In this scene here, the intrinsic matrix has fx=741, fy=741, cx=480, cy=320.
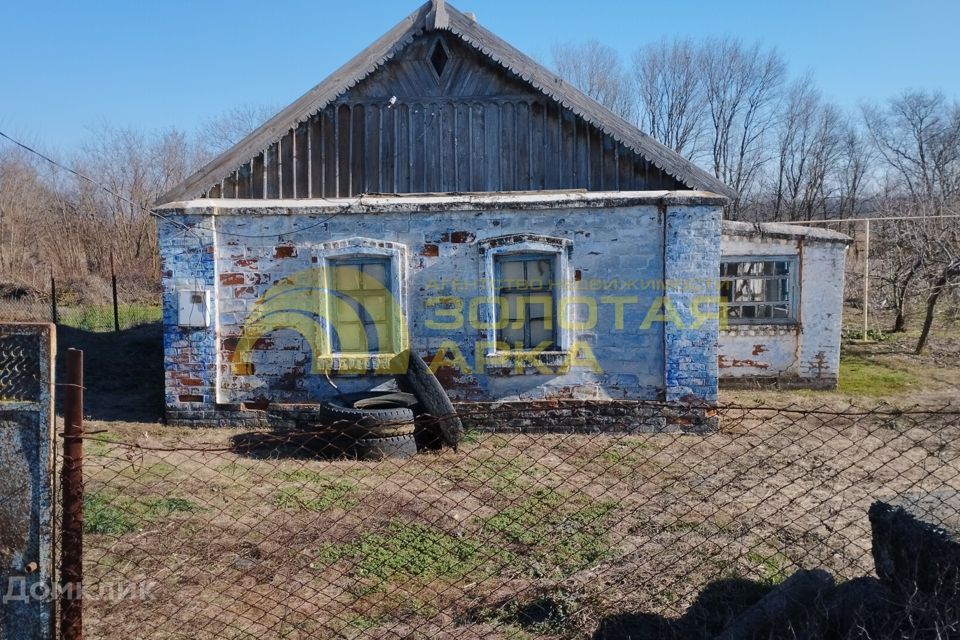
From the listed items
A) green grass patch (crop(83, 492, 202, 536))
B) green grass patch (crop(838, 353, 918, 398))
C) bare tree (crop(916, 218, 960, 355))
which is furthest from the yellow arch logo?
bare tree (crop(916, 218, 960, 355))

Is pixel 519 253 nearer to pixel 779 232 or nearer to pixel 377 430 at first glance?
pixel 377 430

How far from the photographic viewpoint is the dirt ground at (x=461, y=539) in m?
4.19

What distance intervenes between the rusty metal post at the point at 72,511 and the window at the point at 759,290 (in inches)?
415

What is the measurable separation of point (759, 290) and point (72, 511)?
37.0ft

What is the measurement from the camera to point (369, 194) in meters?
9.23

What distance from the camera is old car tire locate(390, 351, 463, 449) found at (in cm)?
795

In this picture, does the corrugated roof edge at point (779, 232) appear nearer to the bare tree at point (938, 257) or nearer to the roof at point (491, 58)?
the bare tree at point (938, 257)

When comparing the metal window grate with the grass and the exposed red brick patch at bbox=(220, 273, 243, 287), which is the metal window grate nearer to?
the exposed red brick patch at bbox=(220, 273, 243, 287)

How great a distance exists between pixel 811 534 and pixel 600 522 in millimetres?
1546

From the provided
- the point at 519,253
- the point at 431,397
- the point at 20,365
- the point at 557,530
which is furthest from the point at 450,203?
the point at 20,365

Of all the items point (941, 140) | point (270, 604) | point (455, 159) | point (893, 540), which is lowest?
point (270, 604)

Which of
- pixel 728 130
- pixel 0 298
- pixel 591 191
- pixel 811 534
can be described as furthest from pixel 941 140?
pixel 0 298

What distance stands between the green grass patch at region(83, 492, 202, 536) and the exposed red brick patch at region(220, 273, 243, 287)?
11.4 feet

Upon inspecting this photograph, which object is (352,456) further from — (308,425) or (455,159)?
(455,159)
